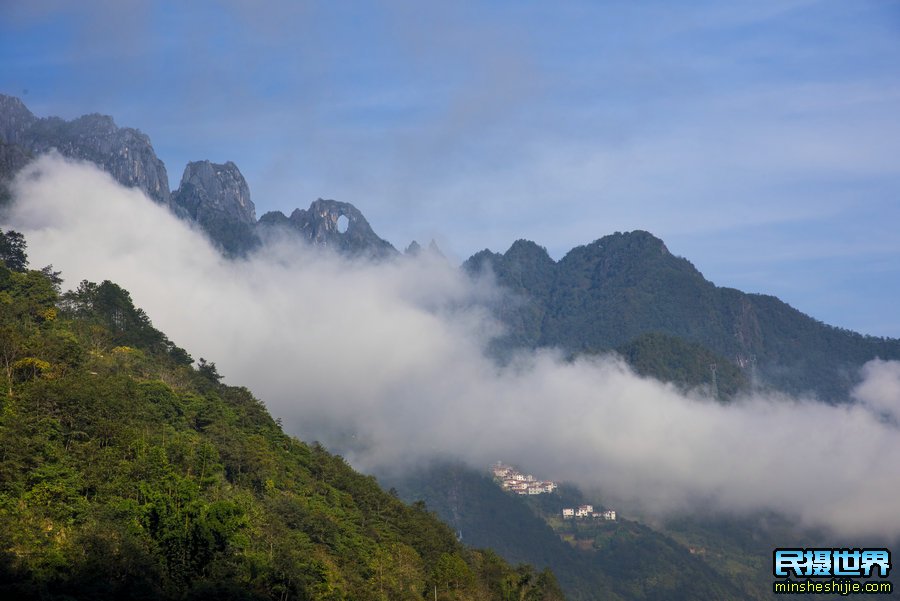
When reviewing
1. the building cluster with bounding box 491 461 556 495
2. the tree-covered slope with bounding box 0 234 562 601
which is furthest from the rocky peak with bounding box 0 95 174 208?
the tree-covered slope with bounding box 0 234 562 601

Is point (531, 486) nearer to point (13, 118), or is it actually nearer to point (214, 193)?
point (214, 193)

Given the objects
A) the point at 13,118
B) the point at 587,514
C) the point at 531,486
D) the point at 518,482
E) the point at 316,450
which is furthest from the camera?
the point at 518,482

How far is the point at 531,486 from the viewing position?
160 meters

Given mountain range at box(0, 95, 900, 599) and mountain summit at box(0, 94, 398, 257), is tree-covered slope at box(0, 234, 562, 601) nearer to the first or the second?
mountain range at box(0, 95, 900, 599)

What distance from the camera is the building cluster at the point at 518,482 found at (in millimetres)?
158375

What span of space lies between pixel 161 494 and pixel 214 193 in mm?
137676

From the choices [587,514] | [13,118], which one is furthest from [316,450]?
[13,118]

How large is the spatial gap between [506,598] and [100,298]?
37.8 metres

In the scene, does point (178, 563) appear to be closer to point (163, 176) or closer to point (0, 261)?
point (0, 261)

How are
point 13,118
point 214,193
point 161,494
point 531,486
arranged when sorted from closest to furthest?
point 161,494 → point 13,118 → point 531,486 → point 214,193

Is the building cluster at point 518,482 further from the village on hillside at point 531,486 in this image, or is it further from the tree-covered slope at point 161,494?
the tree-covered slope at point 161,494

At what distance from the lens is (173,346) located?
87375mm

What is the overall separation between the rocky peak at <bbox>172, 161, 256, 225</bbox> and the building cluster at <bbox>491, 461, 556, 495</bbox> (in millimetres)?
59506

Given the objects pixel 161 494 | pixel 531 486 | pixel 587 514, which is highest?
pixel 531 486
